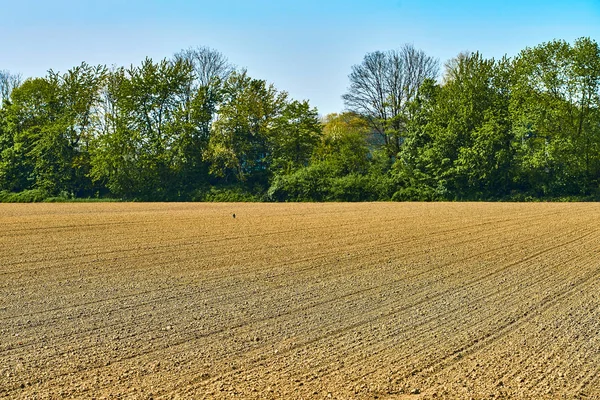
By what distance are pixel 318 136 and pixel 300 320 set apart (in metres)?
46.9

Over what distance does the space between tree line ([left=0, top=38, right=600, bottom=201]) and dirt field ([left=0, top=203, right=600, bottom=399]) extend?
27.8 meters

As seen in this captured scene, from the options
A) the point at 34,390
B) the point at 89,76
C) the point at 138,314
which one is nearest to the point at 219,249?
the point at 138,314

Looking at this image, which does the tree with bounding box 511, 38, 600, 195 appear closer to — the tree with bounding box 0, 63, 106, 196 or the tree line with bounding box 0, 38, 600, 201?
the tree line with bounding box 0, 38, 600, 201

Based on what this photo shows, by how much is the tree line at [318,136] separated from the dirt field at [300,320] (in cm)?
2780

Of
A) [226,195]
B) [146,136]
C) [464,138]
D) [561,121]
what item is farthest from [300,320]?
[146,136]

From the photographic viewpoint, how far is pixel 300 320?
8.53m

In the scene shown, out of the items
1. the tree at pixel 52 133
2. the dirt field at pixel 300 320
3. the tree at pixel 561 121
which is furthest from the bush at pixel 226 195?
the dirt field at pixel 300 320

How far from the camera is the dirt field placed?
609cm

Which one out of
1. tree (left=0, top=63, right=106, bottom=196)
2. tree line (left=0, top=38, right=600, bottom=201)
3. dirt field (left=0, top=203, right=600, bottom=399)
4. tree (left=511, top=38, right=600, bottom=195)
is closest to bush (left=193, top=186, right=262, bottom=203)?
tree line (left=0, top=38, right=600, bottom=201)

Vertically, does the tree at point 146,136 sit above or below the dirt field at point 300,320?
above

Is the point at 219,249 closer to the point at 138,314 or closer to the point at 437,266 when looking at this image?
the point at 437,266

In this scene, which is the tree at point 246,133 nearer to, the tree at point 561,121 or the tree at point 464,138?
the tree at point 464,138

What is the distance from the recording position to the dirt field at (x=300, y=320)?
6.09 m

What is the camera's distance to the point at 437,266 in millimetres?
13164
